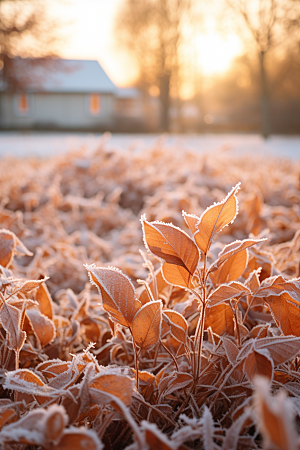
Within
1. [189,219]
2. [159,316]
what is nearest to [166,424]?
[159,316]

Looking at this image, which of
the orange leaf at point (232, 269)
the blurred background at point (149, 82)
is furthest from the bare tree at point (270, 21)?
the orange leaf at point (232, 269)

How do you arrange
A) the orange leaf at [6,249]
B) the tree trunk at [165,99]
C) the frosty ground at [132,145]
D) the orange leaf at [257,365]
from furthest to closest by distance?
the tree trunk at [165,99], the frosty ground at [132,145], the orange leaf at [6,249], the orange leaf at [257,365]

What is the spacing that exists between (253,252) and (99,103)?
32.7m

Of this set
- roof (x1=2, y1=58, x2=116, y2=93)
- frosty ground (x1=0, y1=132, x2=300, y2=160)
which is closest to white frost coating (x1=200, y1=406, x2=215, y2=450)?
frosty ground (x1=0, y1=132, x2=300, y2=160)

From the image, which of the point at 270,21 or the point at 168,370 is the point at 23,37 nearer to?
the point at 270,21

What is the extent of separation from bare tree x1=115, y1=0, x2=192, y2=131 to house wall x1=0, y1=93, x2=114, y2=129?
4104mm

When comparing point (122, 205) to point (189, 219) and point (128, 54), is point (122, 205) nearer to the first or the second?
point (189, 219)

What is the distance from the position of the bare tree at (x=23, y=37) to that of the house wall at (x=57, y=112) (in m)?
10.6

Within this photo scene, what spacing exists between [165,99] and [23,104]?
36.9ft

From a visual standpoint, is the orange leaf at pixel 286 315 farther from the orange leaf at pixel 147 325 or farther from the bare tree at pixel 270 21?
the bare tree at pixel 270 21

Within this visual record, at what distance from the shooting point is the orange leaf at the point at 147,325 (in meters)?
0.60

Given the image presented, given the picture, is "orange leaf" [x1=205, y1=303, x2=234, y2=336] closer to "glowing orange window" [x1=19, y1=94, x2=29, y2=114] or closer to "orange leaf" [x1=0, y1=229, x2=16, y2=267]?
"orange leaf" [x1=0, y1=229, x2=16, y2=267]

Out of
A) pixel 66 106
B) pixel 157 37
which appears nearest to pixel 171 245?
pixel 157 37

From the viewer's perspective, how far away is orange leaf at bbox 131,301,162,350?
0.60m
